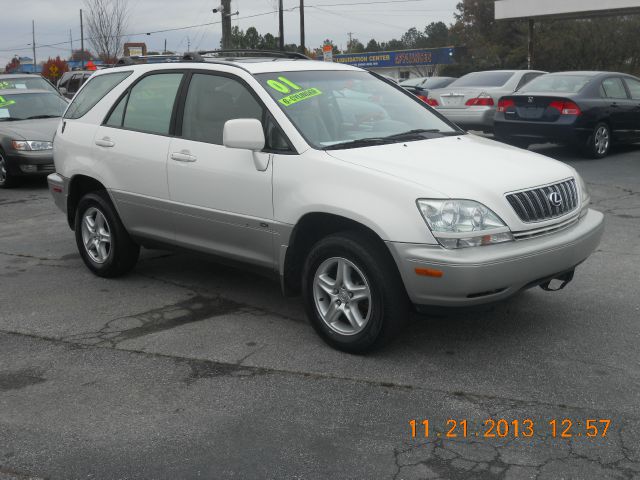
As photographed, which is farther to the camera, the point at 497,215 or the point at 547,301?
the point at 547,301

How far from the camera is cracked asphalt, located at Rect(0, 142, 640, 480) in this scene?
3.44 meters

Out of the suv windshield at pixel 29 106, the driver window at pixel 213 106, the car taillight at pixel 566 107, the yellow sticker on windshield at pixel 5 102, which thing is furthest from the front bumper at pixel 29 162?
the car taillight at pixel 566 107

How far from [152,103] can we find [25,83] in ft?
30.5

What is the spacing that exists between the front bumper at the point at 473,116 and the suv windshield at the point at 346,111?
9786 mm

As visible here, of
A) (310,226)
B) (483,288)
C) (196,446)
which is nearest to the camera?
(196,446)

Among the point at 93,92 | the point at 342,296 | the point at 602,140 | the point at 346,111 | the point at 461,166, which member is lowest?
the point at 342,296

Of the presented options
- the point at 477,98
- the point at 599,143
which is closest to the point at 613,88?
the point at 599,143

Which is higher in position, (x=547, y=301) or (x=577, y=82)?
(x=577, y=82)

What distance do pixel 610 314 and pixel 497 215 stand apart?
1.58 m

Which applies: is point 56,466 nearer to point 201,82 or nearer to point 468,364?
point 468,364

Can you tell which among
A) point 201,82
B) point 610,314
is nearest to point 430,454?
point 610,314

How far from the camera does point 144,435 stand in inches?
146

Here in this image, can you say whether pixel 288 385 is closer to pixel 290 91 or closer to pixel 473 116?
pixel 290 91

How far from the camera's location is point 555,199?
4.68 metres
